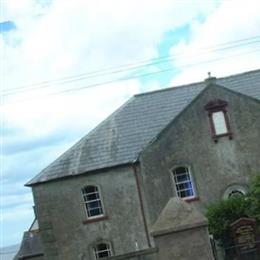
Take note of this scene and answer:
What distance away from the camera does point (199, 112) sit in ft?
102

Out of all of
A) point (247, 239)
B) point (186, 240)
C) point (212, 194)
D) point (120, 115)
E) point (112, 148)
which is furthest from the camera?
point (120, 115)

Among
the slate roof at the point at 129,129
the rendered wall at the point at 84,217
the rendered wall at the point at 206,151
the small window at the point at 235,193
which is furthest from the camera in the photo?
the slate roof at the point at 129,129

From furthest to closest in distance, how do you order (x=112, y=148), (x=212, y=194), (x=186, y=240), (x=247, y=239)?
(x=112, y=148) → (x=212, y=194) → (x=247, y=239) → (x=186, y=240)

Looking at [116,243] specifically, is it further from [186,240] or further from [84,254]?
[186,240]

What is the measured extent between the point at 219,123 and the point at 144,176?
4.54 metres

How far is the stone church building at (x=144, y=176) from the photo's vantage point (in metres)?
30.8

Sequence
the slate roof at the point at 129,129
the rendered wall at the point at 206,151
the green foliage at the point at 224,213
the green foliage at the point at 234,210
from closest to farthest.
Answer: the green foliage at the point at 224,213 → the green foliage at the point at 234,210 → the rendered wall at the point at 206,151 → the slate roof at the point at 129,129

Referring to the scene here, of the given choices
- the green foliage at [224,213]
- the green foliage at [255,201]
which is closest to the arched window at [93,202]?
the green foliage at [224,213]

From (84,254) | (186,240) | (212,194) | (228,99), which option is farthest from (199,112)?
(186,240)

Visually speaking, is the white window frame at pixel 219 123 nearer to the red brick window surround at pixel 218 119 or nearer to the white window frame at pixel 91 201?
the red brick window surround at pixel 218 119

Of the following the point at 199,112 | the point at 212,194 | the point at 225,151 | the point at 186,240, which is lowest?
the point at 186,240

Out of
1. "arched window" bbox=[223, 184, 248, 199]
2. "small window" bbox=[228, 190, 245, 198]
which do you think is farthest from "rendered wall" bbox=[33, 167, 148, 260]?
"small window" bbox=[228, 190, 245, 198]

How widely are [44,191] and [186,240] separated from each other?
19648 mm

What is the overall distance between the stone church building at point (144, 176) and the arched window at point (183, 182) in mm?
49
